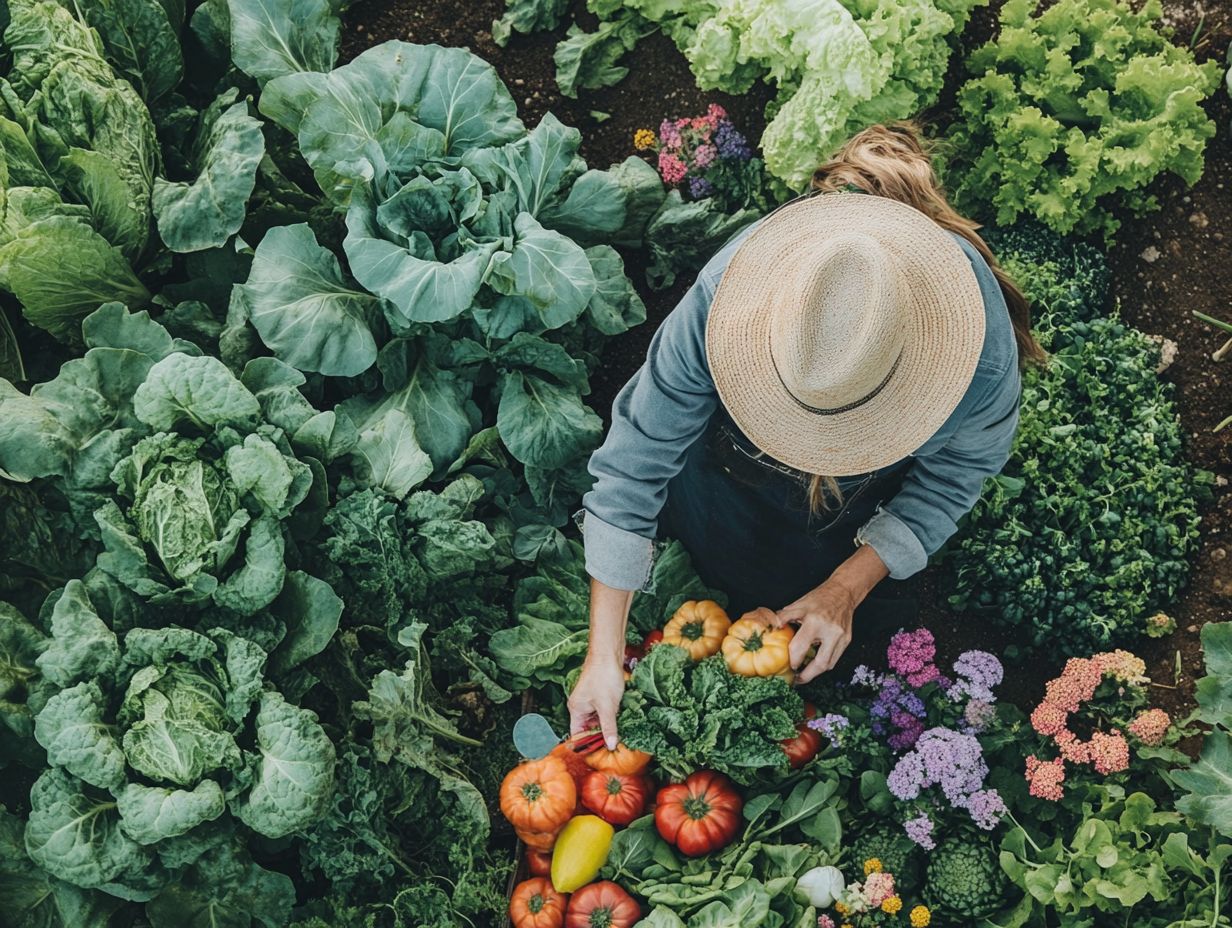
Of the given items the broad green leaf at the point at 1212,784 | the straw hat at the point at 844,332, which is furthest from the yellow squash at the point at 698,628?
the broad green leaf at the point at 1212,784

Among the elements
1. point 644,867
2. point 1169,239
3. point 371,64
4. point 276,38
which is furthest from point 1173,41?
point 644,867

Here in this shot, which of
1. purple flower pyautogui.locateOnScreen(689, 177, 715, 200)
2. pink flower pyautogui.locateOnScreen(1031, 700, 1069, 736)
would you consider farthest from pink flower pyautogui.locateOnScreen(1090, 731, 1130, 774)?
purple flower pyautogui.locateOnScreen(689, 177, 715, 200)

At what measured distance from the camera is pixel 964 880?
2.91 meters

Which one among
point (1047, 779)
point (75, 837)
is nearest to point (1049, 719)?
point (1047, 779)

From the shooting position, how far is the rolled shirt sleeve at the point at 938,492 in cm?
249

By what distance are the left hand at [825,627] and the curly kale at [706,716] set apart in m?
0.10

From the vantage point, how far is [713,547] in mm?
3395

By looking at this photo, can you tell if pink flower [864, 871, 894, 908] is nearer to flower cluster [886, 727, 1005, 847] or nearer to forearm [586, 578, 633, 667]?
flower cluster [886, 727, 1005, 847]

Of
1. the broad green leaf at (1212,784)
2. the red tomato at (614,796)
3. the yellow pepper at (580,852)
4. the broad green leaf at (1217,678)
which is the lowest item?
the yellow pepper at (580,852)

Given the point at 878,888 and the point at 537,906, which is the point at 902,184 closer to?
the point at 878,888

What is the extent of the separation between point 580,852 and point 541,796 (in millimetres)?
198

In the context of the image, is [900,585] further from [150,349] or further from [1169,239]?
[150,349]

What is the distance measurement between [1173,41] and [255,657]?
12.8 feet

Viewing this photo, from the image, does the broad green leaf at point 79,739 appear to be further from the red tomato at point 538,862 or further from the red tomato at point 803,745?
the red tomato at point 803,745
